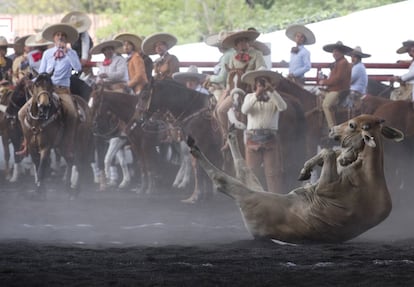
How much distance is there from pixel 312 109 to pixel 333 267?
9164 millimetres

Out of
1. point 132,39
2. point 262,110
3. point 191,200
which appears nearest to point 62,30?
point 132,39

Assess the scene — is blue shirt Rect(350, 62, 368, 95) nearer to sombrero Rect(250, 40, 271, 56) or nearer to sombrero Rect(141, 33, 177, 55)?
sombrero Rect(250, 40, 271, 56)

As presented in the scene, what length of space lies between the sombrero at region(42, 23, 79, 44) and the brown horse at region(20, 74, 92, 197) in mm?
904

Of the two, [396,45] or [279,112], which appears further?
[396,45]

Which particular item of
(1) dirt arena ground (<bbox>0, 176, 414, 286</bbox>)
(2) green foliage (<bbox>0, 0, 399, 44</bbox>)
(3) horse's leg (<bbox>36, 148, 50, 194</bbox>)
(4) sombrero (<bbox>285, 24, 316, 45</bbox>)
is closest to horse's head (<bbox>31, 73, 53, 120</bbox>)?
(3) horse's leg (<bbox>36, 148, 50, 194</bbox>)

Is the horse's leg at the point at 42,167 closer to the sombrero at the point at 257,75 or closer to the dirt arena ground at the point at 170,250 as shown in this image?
the dirt arena ground at the point at 170,250

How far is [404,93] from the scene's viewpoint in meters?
17.9

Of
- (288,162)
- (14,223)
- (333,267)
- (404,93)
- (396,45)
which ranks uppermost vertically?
(396,45)

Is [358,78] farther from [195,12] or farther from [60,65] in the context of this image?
[195,12]

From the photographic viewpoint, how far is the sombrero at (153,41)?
60.1ft

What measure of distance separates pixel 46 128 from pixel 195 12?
9708 millimetres

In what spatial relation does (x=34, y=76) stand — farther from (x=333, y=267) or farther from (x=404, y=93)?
(x=333, y=267)

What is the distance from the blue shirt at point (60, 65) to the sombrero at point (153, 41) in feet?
5.13

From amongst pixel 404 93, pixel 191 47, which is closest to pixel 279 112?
pixel 404 93
